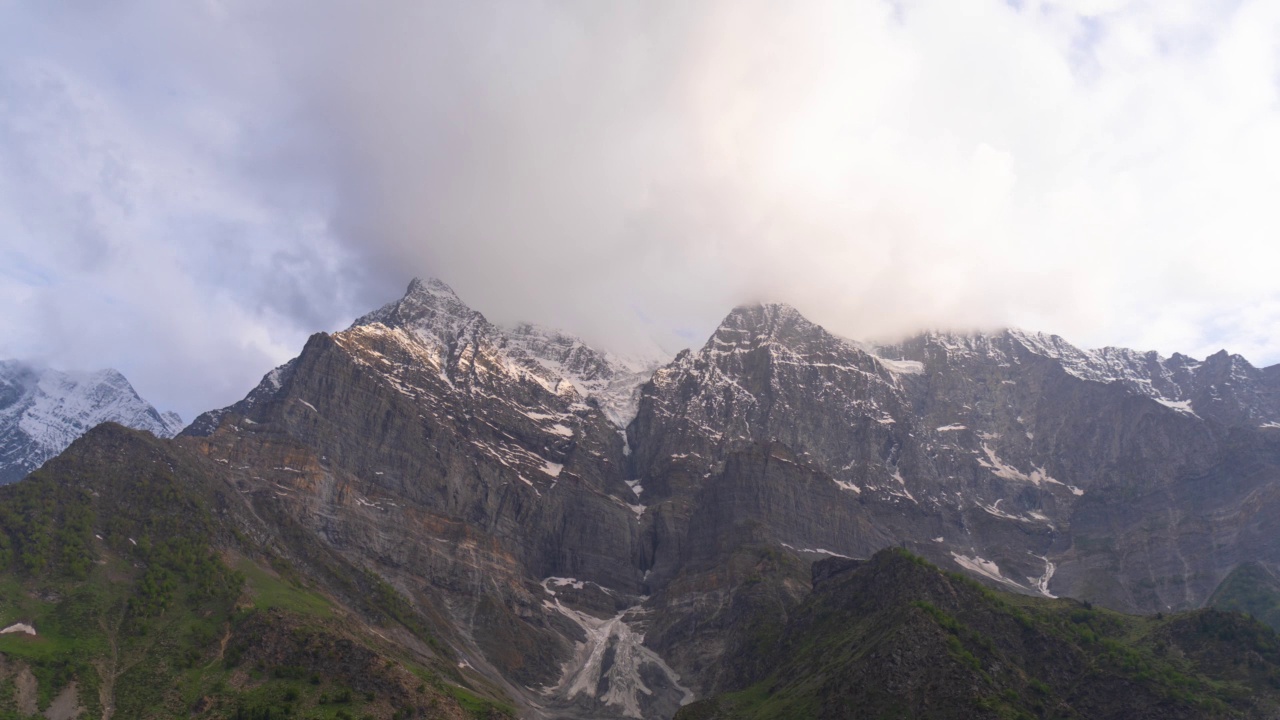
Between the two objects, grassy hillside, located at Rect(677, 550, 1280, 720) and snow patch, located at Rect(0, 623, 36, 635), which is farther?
snow patch, located at Rect(0, 623, 36, 635)

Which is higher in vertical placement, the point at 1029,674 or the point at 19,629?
the point at 1029,674

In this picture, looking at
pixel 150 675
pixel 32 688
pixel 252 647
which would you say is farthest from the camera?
pixel 252 647

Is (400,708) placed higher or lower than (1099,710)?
lower

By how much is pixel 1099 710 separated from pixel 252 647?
504ft

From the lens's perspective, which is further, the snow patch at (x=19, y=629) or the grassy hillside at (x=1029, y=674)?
the snow patch at (x=19, y=629)

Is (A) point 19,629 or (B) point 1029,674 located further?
(B) point 1029,674

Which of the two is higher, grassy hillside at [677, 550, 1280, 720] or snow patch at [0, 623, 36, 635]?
grassy hillside at [677, 550, 1280, 720]

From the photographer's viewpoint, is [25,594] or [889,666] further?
[25,594]

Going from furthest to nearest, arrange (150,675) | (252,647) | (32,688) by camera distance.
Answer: (252,647) < (150,675) < (32,688)

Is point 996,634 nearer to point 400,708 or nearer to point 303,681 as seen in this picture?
point 400,708

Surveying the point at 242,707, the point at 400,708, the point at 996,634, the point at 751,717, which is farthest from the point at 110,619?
the point at 996,634

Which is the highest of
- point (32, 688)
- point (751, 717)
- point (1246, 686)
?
point (1246, 686)

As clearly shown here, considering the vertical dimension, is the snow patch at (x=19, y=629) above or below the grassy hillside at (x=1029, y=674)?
below

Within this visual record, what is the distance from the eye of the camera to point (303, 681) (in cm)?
18975
